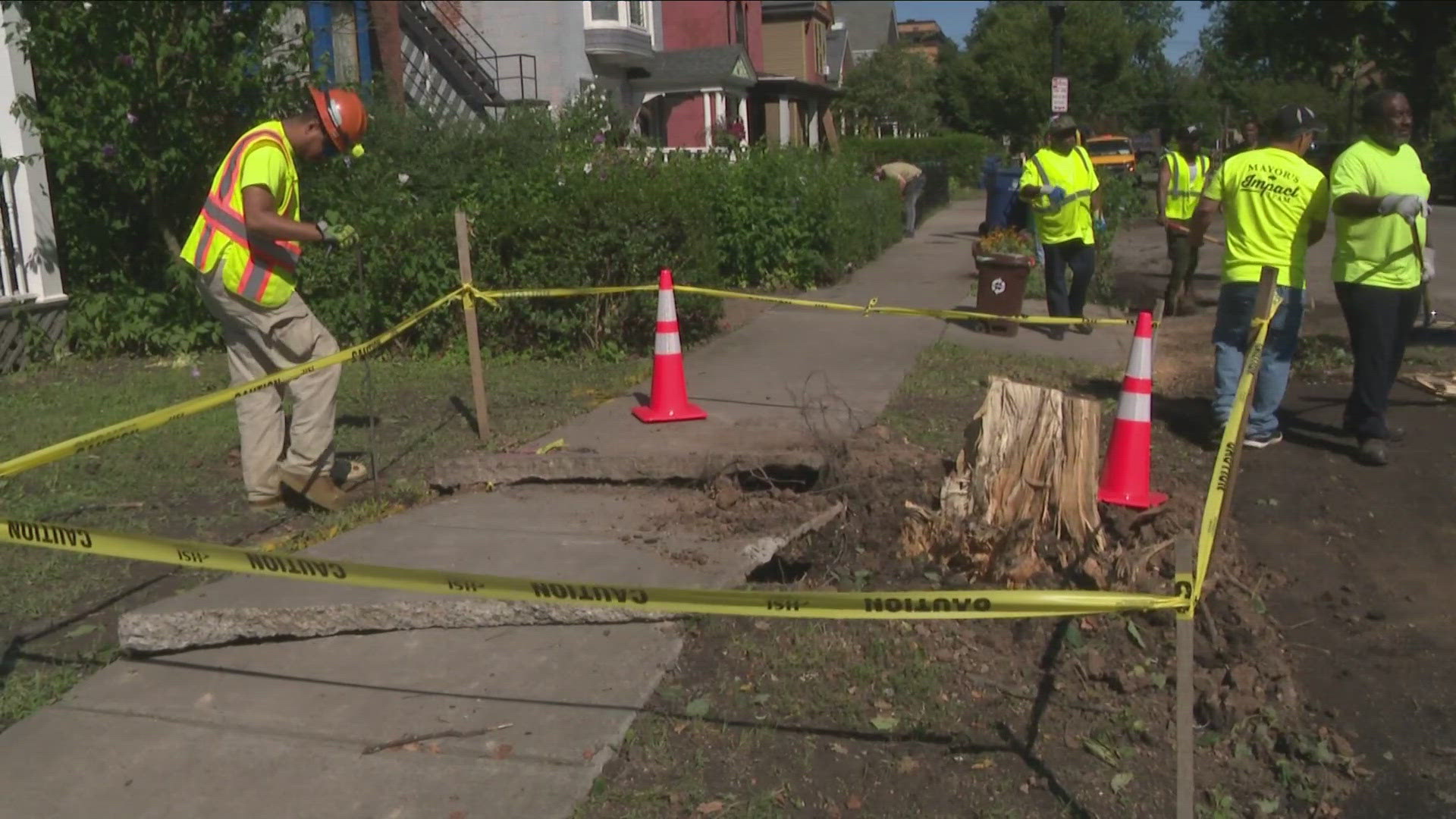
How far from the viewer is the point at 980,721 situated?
3.91 metres

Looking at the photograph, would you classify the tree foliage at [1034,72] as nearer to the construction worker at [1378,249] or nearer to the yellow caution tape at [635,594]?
the construction worker at [1378,249]

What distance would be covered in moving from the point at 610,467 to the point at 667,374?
1304mm

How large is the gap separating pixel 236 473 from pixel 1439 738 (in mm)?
5358

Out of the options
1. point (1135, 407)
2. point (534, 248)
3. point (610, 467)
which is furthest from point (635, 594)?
point (534, 248)

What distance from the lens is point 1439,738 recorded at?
3.96 m

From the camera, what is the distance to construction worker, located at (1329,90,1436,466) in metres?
6.46

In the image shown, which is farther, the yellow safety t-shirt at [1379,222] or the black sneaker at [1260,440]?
the black sneaker at [1260,440]

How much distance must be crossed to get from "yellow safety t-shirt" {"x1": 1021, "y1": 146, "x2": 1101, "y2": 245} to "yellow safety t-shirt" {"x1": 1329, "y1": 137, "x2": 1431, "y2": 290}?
11.1 ft

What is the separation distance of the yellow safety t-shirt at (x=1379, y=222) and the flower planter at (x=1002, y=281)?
13.4 feet

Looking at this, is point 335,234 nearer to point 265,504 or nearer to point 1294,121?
point 265,504

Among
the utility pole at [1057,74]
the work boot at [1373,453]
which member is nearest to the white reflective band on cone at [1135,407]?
the work boot at [1373,453]

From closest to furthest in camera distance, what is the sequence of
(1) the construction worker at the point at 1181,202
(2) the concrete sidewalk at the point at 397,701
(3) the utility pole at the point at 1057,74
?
1. (2) the concrete sidewalk at the point at 397,701
2. (1) the construction worker at the point at 1181,202
3. (3) the utility pole at the point at 1057,74

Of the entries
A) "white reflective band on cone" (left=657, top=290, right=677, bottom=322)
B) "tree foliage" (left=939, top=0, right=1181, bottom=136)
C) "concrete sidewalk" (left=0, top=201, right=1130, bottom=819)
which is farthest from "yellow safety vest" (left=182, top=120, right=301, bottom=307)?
"tree foliage" (left=939, top=0, right=1181, bottom=136)

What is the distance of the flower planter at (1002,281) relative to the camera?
10727 mm
